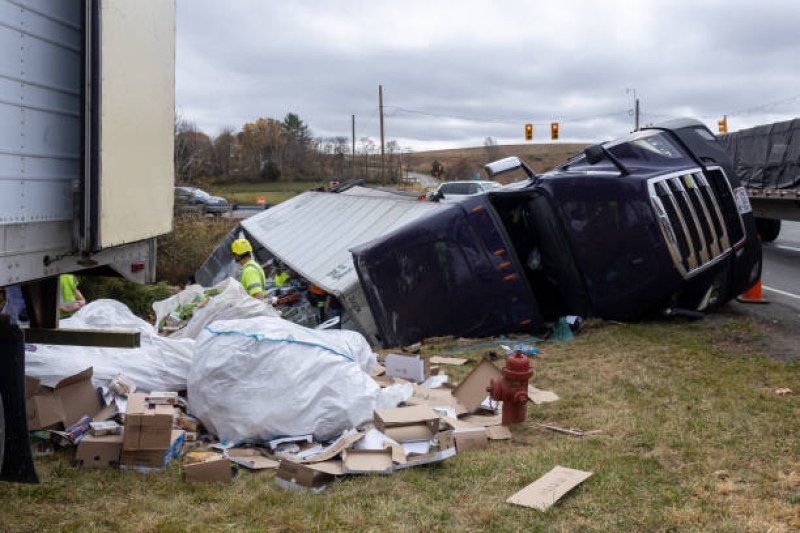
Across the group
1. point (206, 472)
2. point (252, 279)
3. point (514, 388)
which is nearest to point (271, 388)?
point (206, 472)

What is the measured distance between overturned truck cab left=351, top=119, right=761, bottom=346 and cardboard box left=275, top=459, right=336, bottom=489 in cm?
385

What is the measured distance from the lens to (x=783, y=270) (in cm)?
1299

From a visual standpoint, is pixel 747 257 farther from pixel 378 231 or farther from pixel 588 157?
pixel 378 231

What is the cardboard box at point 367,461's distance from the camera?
4352 mm

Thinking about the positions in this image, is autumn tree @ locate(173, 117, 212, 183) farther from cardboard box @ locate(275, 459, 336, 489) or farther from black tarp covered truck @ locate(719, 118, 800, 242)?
cardboard box @ locate(275, 459, 336, 489)

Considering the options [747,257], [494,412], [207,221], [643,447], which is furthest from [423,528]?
[207,221]

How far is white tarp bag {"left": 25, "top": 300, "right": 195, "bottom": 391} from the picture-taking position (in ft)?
17.0

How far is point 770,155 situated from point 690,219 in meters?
10.2

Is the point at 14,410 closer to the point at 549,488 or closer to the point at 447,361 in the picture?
the point at 549,488

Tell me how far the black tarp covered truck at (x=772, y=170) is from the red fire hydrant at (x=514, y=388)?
1147cm

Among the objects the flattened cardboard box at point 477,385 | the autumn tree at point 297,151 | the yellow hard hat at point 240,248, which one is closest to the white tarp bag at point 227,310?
the yellow hard hat at point 240,248

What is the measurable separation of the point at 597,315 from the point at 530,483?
4199 mm

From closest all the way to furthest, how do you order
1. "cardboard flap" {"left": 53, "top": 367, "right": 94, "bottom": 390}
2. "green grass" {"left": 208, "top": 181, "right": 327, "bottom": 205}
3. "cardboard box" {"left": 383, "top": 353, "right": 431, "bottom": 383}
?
"cardboard flap" {"left": 53, "top": 367, "right": 94, "bottom": 390} → "cardboard box" {"left": 383, "top": 353, "right": 431, "bottom": 383} → "green grass" {"left": 208, "top": 181, "right": 327, "bottom": 205}

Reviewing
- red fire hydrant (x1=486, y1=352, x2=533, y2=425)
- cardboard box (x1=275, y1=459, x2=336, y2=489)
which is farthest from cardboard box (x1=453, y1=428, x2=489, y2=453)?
cardboard box (x1=275, y1=459, x2=336, y2=489)
